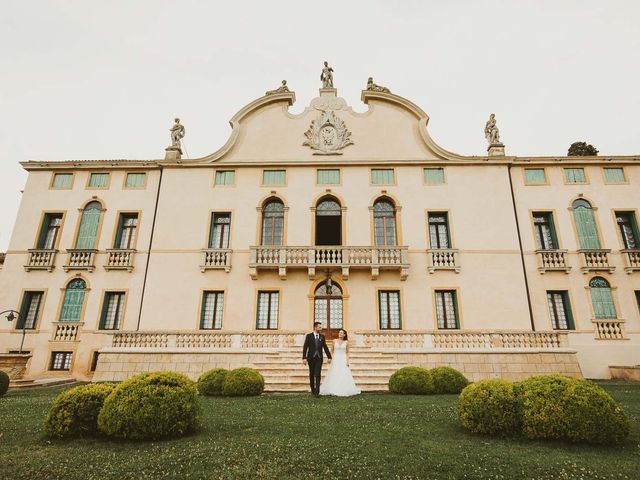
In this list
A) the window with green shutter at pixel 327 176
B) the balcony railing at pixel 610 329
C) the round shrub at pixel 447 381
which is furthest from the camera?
the window with green shutter at pixel 327 176

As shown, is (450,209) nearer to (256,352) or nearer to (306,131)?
(306,131)

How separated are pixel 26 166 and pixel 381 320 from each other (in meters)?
22.8

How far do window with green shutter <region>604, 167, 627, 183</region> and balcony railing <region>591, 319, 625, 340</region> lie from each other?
8164mm

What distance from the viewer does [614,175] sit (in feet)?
71.1

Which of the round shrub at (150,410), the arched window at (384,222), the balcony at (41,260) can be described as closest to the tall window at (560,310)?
the arched window at (384,222)

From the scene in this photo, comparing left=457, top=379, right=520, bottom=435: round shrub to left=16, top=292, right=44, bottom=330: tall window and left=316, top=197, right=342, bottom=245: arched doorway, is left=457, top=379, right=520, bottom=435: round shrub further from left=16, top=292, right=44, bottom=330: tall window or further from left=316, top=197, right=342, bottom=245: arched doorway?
left=16, top=292, right=44, bottom=330: tall window

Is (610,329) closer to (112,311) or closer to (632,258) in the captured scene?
(632,258)

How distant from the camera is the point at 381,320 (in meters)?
19.7

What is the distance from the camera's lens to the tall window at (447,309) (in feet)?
64.0

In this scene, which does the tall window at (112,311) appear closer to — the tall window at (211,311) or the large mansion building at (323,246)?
the large mansion building at (323,246)

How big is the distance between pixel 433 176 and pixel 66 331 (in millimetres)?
21836

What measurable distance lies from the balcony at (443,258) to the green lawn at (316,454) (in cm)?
1263

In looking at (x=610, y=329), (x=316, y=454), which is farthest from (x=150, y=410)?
(x=610, y=329)

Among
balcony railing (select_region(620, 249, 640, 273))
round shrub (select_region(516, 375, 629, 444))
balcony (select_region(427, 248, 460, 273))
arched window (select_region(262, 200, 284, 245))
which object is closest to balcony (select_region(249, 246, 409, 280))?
arched window (select_region(262, 200, 284, 245))
